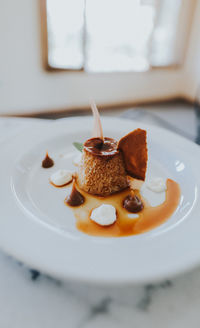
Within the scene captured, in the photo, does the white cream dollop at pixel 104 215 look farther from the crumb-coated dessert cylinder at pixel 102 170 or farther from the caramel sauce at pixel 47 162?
the caramel sauce at pixel 47 162

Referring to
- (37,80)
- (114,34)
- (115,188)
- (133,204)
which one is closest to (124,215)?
(133,204)

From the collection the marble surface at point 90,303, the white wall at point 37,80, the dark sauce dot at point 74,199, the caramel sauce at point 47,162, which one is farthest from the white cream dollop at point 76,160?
the white wall at point 37,80

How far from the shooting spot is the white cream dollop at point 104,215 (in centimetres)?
95

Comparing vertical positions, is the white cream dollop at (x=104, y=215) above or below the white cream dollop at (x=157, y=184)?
above

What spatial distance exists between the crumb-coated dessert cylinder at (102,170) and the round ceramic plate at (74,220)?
0.15m

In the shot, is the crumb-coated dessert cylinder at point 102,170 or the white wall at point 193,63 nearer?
the crumb-coated dessert cylinder at point 102,170

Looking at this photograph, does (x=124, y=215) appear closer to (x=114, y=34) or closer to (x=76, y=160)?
Result: (x=76, y=160)

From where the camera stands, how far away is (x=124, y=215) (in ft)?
3.35

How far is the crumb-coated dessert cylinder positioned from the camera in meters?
1.17

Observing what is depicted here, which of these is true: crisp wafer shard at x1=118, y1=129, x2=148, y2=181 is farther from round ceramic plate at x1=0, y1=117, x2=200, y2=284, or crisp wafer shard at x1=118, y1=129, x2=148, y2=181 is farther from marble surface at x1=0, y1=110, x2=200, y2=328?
marble surface at x1=0, y1=110, x2=200, y2=328

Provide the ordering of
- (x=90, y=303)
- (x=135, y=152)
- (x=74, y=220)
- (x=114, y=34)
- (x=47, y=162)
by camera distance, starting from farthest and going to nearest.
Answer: (x=114, y=34) < (x=47, y=162) < (x=135, y=152) < (x=74, y=220) < (x=90, y=303)

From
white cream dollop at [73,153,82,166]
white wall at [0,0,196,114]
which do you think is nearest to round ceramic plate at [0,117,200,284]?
white cream dollop at [73,153,82,166]

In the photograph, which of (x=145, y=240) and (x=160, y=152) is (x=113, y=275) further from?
(x=160, y=152)

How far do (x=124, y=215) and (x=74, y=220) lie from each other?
208 millimetres
